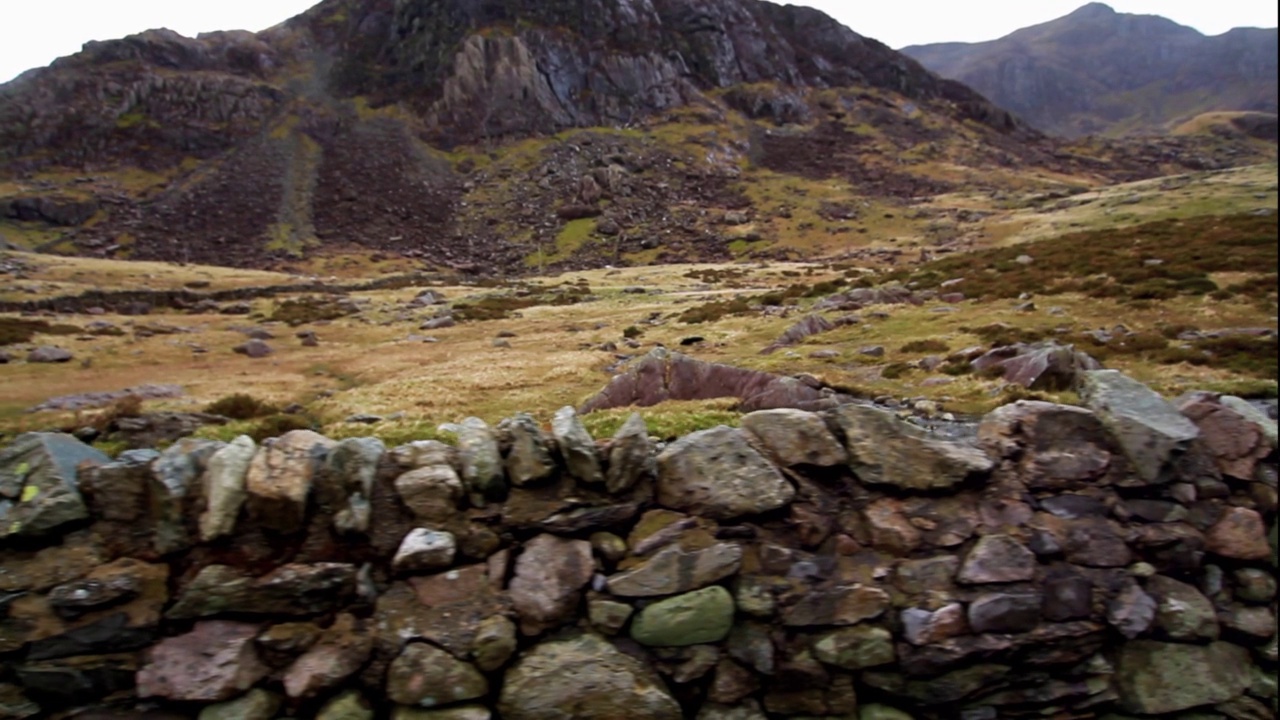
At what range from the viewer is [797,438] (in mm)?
8266

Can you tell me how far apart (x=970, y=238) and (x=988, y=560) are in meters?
97.0

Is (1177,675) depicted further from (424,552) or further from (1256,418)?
(424,552)

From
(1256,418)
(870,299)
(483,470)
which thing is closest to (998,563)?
(1256,418)

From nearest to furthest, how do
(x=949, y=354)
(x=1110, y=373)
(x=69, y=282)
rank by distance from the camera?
(x=1110, y=373), (x=949, y=354), (x=69, y=282)

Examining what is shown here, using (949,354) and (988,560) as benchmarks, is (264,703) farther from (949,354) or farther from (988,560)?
(949,354)

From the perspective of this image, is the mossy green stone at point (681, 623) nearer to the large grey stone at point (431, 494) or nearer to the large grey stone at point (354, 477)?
the large grey stone at point (431, 494)

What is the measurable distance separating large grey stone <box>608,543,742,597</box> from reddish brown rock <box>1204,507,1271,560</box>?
551 centimetres

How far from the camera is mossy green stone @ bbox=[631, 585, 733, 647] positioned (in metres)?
7.02

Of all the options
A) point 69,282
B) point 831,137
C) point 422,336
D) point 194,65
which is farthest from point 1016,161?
point 194,65

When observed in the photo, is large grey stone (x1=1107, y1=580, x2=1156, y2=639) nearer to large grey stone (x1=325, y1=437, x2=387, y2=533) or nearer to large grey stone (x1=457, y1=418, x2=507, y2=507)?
large grey stone (x1=457, y1=418, x2=507, y2=507)

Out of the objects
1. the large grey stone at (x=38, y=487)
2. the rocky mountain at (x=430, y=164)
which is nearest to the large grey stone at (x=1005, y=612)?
the large grey stone at (x=38, y=487)

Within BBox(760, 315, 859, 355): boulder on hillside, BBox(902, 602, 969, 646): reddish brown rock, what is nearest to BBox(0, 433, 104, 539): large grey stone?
BBox(902, 602, 969, 646): reddish brown rock

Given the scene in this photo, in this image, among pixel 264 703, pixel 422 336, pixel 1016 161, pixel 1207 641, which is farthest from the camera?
pixel 1016 161

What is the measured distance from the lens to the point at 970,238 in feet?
304
